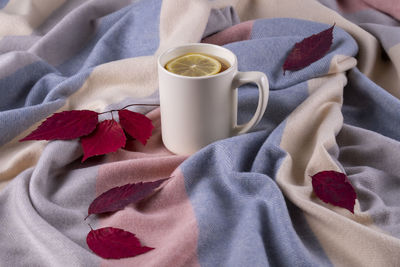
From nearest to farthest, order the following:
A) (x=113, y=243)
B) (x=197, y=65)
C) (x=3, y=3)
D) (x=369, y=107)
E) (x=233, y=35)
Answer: (x=113, y=243), (x=197, y=65), (x=369, y=107), (x=233, y=35), (x=3, y=3)

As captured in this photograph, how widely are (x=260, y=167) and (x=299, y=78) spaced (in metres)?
0.22

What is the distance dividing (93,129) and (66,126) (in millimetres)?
49

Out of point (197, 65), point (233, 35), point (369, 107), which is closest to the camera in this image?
point (197, 65)

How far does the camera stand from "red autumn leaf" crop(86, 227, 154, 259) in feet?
2.14

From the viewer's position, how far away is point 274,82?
92cm

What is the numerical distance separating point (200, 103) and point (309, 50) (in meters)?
0.30

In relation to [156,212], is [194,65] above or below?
above

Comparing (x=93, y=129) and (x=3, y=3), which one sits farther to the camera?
(x=3, y=3)

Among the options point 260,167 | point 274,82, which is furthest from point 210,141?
point 274,82

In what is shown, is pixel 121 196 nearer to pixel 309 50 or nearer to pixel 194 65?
pixel 194 65

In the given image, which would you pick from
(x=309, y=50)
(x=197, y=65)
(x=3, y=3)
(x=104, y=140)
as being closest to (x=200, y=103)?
(x=197, y=65)

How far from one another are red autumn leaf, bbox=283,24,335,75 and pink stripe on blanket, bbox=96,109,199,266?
29cm

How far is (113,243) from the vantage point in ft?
2.18

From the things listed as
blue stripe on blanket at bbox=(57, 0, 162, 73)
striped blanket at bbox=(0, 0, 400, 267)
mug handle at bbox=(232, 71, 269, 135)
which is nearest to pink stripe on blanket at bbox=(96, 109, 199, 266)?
striped blanket at bbox=(0, 0, 400, 267)
